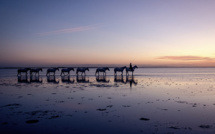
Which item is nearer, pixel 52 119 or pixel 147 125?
pixel 147 125

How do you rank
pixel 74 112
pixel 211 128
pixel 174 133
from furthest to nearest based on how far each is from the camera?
1. pixel 74 112
2. pixel 211 128
3. pixel 174 133

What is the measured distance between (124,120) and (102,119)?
3.15 feet

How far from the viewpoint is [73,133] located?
18.9 feet

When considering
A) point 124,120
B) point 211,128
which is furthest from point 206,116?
point 124,120

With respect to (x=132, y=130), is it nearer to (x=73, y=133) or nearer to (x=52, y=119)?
(x=73, y=133)

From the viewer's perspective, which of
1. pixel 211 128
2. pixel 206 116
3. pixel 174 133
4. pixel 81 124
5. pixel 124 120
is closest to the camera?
pixel 174 133

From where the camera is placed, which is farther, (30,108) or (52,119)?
(30,108)

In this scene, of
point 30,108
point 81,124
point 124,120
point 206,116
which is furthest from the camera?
point 30,108

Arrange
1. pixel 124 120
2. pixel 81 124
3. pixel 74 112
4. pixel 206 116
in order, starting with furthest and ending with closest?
1. pixel 74 112
2. pixel 206 116
3. pixel 124 120
4. pixel 81 124

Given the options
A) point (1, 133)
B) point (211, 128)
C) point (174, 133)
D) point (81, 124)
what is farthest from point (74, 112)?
point (211, 128)

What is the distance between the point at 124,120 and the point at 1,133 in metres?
4.59

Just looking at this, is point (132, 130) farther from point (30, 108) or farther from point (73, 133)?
point (30, 108)

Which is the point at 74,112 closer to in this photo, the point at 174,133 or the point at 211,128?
the point at 174,133

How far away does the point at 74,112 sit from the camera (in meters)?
8.49
